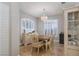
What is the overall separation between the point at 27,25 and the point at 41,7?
12.0 inches

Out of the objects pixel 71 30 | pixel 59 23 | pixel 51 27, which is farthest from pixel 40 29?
pixel 71 30

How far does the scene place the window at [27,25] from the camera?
1.62 m

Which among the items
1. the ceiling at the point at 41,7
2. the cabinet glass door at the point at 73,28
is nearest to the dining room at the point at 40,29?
the ceiling at the point at 41,7

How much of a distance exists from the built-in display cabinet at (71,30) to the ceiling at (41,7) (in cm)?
10

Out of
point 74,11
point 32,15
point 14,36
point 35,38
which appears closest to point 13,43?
point 14,36

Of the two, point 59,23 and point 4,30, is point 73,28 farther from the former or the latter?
point 4,30

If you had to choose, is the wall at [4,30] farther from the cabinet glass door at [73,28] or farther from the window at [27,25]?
the cabinet glass door at [73,28]

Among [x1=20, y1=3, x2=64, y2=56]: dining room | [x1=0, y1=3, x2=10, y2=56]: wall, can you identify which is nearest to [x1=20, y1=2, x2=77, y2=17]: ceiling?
[x1=20, y1=3, x2=64, y2=56]: dining room

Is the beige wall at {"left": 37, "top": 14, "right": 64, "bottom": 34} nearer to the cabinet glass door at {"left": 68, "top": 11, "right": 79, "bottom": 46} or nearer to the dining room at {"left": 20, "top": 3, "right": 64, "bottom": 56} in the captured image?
the dining room at {"left": 20, "top": 3, "right": 64, "bottom": 56}

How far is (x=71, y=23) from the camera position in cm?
165

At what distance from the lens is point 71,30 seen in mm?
1657

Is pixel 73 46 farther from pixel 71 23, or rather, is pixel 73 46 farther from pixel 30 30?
pixel 30 30

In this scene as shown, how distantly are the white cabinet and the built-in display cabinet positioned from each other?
789 millimetres

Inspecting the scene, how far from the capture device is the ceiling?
1.61 meters
